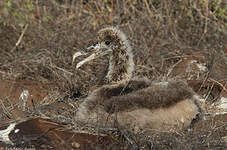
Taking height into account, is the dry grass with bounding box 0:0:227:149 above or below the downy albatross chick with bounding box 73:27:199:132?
below

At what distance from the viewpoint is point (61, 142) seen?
451 centimetres

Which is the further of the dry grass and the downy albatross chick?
the dry grass

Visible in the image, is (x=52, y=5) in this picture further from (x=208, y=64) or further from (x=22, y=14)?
(x=208, y=64)

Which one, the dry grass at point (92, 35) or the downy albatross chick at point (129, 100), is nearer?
the downy albatross chick at point (129, 100)

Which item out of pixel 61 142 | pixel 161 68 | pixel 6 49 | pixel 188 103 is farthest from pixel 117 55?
pixel 6 49

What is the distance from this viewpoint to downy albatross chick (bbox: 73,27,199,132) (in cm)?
473

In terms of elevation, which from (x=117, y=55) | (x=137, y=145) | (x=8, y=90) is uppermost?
(x=117, y=55)

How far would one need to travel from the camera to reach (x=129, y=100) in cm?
473

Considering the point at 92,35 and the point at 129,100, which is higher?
the point at 129,100

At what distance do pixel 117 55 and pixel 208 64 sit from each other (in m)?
2.08

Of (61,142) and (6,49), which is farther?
(6,49)

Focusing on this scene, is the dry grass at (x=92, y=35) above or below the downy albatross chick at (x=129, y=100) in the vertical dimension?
below

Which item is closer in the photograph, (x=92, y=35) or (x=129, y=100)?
(x=129, y=100)

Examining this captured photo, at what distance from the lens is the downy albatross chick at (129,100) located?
473 cm
